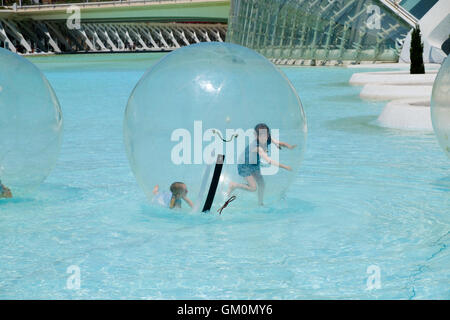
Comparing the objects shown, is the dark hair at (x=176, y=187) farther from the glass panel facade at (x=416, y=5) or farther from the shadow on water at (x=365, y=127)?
the glass panel facade at (x=416, y=5)

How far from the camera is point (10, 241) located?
4328mm

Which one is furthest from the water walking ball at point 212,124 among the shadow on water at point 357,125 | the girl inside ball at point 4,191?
the shadow on water at point 357,125

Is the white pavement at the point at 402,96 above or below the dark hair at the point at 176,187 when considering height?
above

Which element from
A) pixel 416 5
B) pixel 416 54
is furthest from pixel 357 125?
pixel 416 5

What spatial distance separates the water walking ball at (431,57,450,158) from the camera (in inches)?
206

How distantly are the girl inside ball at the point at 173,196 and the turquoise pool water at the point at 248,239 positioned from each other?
0.15 metres

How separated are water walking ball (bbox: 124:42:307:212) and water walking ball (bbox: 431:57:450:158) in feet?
4.47

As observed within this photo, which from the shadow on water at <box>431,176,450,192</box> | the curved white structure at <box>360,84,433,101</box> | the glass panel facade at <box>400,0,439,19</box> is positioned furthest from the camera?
the glass panel facade at <box>400,0,439,19</box>

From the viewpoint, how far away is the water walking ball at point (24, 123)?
4922mm

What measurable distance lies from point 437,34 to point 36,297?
20838 millimetres

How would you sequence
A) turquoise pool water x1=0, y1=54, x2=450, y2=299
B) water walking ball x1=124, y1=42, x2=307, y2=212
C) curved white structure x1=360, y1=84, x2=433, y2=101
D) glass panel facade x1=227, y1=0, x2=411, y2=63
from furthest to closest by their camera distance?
glass panel facade x1=227, y1=0, x2=411, y2=63 < curved white structure x1=360, y1=84, x2=433, y2=101 < water walking ball x1=124, y1=42, x2=307, y2=212 < turquoise pool water x1=0, y1=54, x2=450, y2=299

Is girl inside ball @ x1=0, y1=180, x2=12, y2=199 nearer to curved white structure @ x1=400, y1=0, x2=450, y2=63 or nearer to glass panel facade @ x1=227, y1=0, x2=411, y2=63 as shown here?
curved white structure @ x1=400, y1=0, x2=450, y2=63

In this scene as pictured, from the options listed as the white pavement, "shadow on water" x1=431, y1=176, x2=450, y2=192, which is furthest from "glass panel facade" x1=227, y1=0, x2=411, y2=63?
"shadow on water" x1=431, y1=176, x2=450, y2=192
